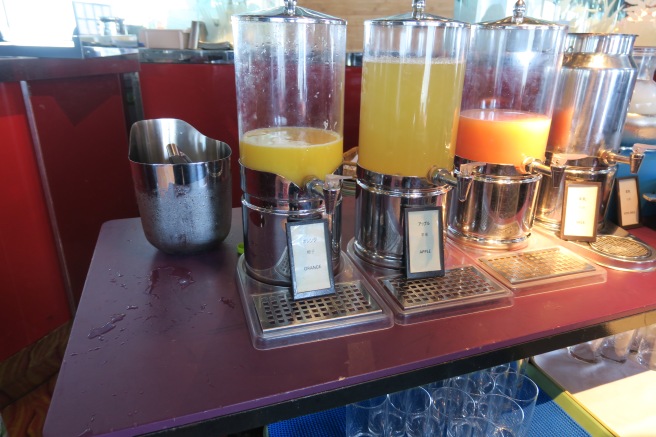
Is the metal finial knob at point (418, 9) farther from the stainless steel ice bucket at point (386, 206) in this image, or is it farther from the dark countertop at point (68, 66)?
the dark countertop at point (68, 66)

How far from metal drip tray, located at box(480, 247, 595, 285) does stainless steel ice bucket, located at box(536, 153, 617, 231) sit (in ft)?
0.51

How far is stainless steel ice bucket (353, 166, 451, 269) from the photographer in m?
0.96

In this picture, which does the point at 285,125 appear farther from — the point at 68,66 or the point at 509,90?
the point at 68,66

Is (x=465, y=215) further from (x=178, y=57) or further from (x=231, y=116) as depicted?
(x=178, y=57)

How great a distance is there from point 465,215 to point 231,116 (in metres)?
1.63

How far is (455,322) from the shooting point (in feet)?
2.77

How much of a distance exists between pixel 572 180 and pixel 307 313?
0.78 metres

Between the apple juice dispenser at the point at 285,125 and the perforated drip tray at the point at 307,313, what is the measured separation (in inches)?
2.2

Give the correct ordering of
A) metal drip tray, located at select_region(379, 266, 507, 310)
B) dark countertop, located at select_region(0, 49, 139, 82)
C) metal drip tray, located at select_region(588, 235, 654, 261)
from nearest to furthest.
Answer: metal drip tray, located at select_region(379, 266, 507, 310), metal drip tray, located at select_region(588, 235, 654, 261), dark countertop, located at select_region(0, 49, 139, 82)

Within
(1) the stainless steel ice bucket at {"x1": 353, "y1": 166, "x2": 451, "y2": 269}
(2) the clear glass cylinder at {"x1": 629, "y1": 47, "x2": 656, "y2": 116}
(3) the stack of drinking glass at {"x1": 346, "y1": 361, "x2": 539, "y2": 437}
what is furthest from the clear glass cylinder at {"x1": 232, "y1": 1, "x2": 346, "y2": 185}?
(2) the clear glass cylinder at {"x1": 629, "y1": 47, "x2": 656, "y2": 116}

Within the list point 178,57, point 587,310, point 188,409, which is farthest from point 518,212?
point 178,57

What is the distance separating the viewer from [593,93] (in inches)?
44.8

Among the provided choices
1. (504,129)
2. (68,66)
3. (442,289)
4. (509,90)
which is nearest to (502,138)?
(504,129)

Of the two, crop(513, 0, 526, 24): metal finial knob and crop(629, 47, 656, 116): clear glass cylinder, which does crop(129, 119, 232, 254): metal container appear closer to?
crop(513, 0, 526, 24): metal finial knob
